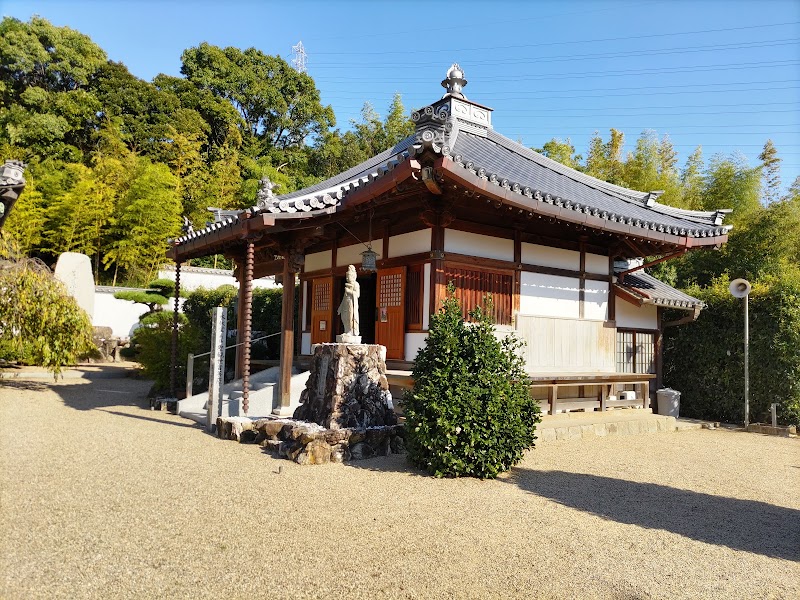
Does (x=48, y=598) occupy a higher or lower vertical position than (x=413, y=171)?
lower

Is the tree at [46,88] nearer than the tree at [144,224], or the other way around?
the tree at [144,224]

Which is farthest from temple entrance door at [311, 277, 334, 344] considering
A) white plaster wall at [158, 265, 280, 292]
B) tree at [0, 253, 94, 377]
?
white plaster wall at [158, 265, 280, 292]

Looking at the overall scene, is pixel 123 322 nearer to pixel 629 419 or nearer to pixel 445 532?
pixel 629 419

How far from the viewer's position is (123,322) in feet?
75.7

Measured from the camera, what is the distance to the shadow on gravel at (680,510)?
14.3 feet

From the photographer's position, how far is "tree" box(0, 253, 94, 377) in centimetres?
1045

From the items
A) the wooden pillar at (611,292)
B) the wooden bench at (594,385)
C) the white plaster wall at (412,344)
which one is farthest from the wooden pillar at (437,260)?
the wooden pillar at (611,292)

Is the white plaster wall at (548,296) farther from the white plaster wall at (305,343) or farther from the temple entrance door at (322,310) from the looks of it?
the white plaster wall at (305,343)

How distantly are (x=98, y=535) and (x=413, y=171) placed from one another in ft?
16.0

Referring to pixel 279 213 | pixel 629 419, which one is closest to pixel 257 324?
pixel 279 213

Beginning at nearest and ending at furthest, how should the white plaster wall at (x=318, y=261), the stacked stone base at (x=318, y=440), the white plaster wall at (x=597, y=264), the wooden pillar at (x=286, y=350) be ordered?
the stacked stone base at (x=318, y=440) → the wooden pillar at (x=286, y=350) → the white plaster wall at (x=597, y=264) → the white plaster wall at (x=318, y=261)

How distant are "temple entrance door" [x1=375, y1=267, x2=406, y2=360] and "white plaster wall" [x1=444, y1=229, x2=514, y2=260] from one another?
936 millimetres

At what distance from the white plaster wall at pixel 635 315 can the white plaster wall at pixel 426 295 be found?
4469 millimetres

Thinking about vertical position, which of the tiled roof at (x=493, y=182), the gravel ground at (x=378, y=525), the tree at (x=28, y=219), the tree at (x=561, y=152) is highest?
the tree at (x=561, y=152)
